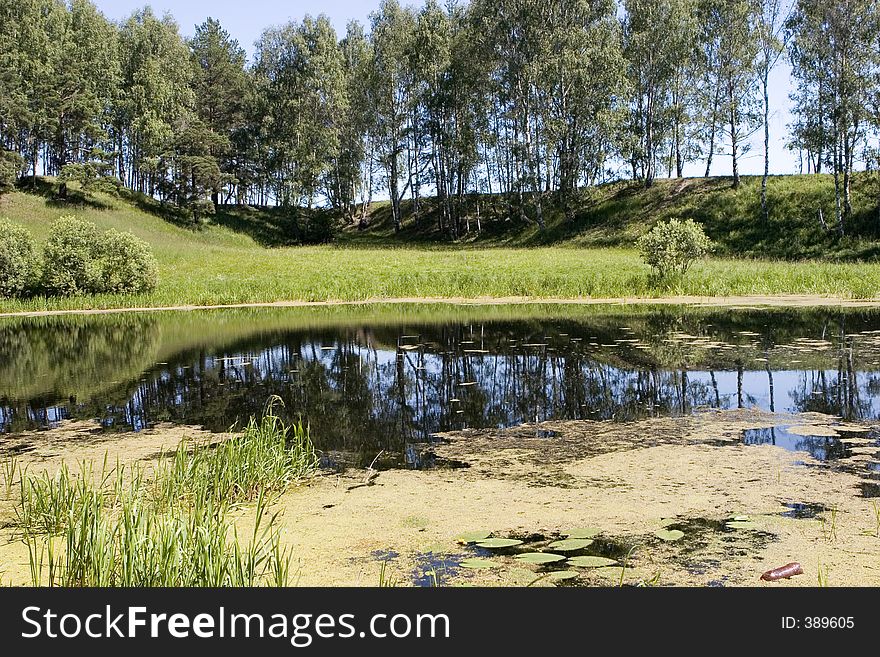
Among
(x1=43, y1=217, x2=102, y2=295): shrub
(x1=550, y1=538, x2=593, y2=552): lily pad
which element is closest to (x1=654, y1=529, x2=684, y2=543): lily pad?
(x1=550, y1=538, x2=593, y2=552): lily pad

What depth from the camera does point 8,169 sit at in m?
47.8

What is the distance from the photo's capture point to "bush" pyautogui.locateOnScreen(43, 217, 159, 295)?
27312 mm

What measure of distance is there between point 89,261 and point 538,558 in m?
26.7

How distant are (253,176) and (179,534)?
7194 centimetres

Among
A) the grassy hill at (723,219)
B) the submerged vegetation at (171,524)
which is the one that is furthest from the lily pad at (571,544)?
the grassy hill at (723,219)

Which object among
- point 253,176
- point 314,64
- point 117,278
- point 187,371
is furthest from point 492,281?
point 253,176

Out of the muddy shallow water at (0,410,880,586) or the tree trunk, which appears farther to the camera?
the tree trunk

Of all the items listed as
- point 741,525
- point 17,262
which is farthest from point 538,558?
point 17,262

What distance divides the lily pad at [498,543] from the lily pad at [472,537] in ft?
0.16

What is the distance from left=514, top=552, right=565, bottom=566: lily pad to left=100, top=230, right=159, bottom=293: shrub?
1032 inches

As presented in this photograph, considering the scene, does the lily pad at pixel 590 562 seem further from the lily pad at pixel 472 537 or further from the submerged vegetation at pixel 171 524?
the submerged vegetation at pixel 171 524

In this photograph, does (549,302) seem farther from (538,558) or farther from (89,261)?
(538,558)

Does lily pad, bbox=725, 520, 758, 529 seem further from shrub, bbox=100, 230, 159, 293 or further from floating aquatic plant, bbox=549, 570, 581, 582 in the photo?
Result: shrub, bbox=100, 230, 159, 293
